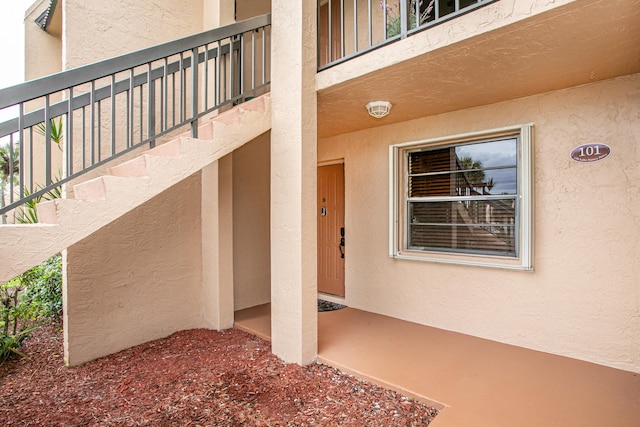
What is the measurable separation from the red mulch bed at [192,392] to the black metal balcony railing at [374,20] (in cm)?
273

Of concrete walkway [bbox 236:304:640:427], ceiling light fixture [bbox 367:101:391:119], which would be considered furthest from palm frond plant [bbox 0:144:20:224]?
ceiling light fixture [bbox 367:101:391:119]

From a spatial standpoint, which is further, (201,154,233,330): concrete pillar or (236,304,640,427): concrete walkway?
(201,154,233,330): concrete pillar

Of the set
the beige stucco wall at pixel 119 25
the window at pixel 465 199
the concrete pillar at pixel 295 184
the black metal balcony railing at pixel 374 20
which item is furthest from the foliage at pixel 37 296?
the window at pixel 465 199

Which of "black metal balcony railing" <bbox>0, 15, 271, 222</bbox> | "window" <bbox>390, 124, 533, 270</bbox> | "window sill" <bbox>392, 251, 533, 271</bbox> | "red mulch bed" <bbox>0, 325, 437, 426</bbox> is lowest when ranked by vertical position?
"red mulch bed" <bbox>0, 325, 437, 426</bbox>

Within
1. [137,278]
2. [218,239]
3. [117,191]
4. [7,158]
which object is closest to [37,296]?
[137,278]

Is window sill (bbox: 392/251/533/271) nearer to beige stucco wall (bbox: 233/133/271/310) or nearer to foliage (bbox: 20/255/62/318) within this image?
beige stucco wall (bbox: 233/133/271/310)

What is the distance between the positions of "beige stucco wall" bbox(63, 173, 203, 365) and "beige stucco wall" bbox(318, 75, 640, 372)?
276cm

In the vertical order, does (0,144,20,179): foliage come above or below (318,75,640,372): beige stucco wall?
above

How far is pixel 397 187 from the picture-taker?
4082mm

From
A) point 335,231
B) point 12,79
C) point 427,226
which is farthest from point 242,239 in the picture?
point 12,79

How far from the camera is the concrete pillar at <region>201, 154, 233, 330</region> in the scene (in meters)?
3.95

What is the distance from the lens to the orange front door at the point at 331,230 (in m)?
4.93

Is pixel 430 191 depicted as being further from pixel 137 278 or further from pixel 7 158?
pixel 7 158

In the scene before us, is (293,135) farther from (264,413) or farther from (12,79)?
(12,79)
